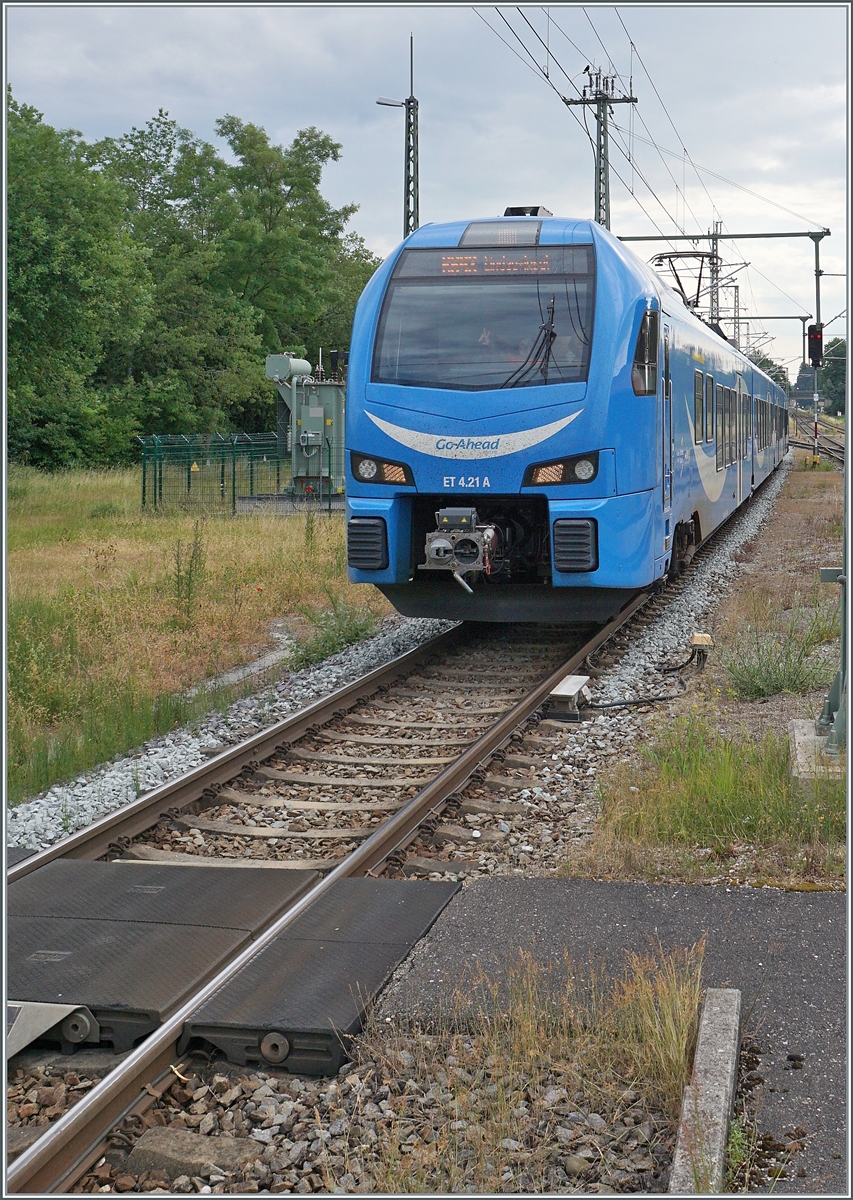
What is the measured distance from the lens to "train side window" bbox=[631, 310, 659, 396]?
32.5ft

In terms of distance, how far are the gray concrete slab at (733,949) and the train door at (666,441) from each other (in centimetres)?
664

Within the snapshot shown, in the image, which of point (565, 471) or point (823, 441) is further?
point (823, 441)

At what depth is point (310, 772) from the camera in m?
7.40

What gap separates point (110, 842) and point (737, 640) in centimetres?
659

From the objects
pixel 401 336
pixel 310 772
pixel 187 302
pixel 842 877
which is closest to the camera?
pixel 842 877

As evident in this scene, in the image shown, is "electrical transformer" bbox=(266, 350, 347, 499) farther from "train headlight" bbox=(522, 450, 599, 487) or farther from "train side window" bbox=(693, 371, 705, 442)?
"train headlight" bbox=(522, 450, 599, 487)

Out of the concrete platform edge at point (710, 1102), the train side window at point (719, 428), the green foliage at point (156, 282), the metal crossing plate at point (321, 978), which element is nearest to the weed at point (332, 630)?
the metal crossing plate at point (321, 978)

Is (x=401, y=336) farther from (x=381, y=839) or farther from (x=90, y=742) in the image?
(x=381, y=839)

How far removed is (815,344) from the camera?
1114 inches

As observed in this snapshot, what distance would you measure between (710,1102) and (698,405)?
12.1 m

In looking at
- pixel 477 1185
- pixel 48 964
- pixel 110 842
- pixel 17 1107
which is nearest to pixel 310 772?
pixel 110 842

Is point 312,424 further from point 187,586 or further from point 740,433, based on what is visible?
point 187,586

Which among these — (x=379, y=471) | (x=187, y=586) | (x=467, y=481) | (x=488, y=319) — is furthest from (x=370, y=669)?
(x=187, y=586)

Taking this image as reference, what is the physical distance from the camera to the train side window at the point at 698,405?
46.2ft
